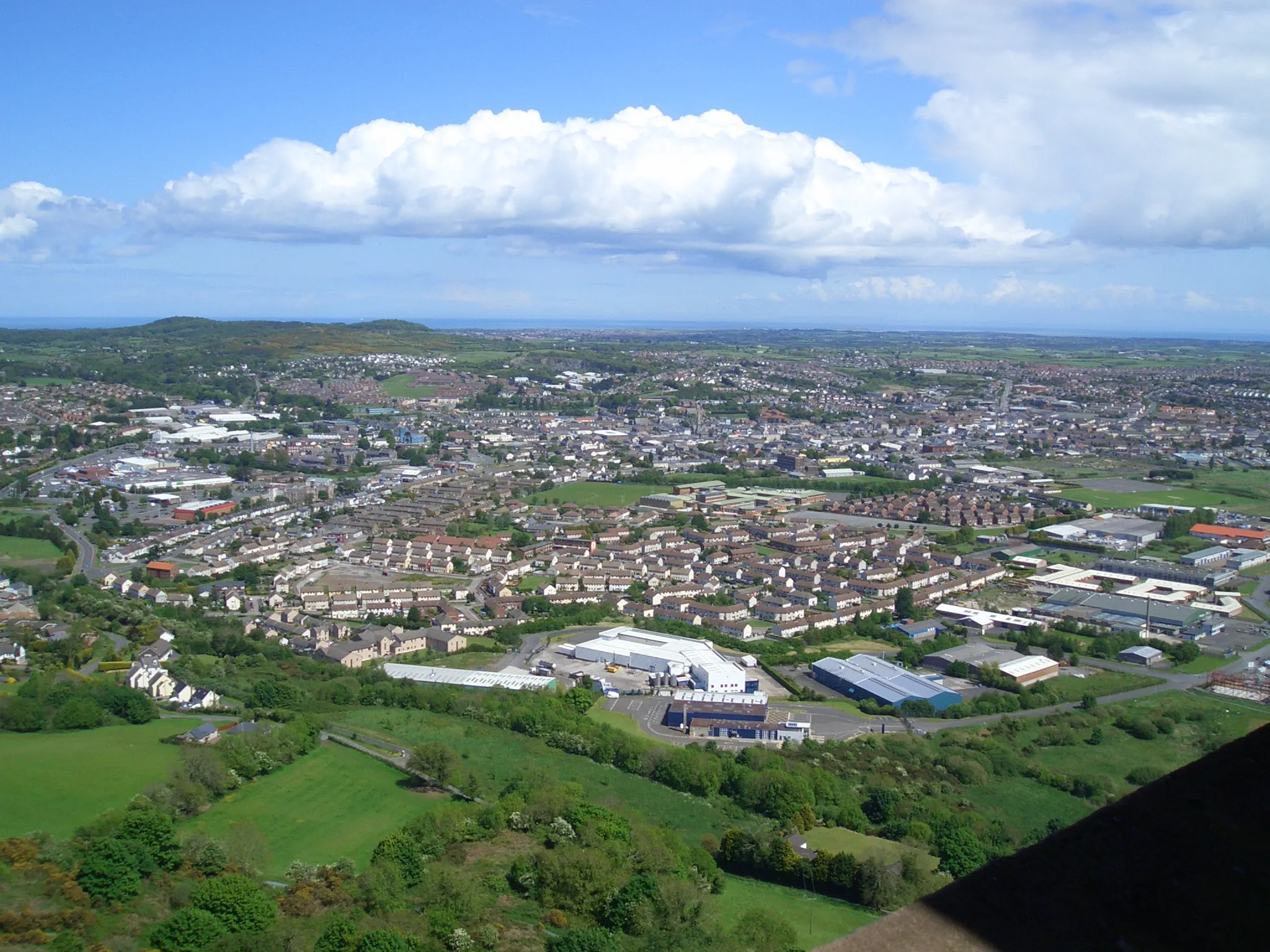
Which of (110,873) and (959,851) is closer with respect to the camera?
(110,873)

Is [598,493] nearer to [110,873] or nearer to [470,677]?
[470,677]

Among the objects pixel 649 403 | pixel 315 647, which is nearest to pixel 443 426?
pixel 649 403

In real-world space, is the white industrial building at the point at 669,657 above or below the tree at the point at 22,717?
below

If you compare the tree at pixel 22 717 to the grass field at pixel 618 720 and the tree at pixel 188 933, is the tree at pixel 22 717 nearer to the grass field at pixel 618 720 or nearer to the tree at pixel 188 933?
the tree at pixel 188 933

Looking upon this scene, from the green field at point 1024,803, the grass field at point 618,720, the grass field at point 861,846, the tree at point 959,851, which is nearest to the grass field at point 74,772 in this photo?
the grass field at point 618,720

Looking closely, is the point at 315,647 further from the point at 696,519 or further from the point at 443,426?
the point at 443,426

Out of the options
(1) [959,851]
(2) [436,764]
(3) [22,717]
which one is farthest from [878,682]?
(3) [22,717]

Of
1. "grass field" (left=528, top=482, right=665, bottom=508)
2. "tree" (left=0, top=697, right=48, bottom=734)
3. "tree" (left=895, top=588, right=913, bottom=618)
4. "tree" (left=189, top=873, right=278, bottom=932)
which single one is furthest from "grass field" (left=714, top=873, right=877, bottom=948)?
"grass field" (left=528, top=482, right=665, bottom=508)
